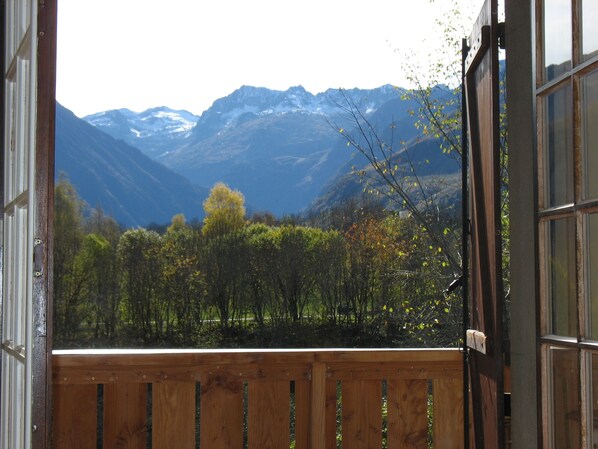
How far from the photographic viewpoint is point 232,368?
2.61 metres

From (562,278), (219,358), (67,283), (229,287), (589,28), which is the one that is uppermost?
(589,28)

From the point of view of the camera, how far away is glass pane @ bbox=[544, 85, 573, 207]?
1.68 m

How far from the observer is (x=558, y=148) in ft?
5.72

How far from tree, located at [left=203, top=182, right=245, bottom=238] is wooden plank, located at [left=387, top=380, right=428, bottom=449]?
16.6 metres

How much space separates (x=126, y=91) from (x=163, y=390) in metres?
71.8

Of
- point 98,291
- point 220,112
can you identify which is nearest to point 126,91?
point 220,112

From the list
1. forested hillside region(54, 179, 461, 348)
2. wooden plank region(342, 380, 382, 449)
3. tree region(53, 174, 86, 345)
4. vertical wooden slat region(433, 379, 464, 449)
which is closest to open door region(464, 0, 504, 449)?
vertical wooden slat region(433, 379, 464, 449)

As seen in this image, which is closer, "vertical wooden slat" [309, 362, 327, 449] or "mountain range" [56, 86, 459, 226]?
"vertical wooden slat" [309, 362, 327, 449]

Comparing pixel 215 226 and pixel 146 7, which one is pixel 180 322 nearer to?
pixel 215 226

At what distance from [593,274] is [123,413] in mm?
1745

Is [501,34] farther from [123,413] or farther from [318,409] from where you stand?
[123,413]

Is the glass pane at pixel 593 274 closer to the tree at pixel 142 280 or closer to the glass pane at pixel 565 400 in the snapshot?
the glass pane at pixel 565 400

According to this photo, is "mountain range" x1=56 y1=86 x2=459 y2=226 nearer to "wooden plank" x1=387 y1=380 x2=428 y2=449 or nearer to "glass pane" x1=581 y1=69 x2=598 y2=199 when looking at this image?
"wooden plank" x1=387 y1=380 x2=428 y2=449

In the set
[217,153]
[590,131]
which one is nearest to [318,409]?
[590,131]
